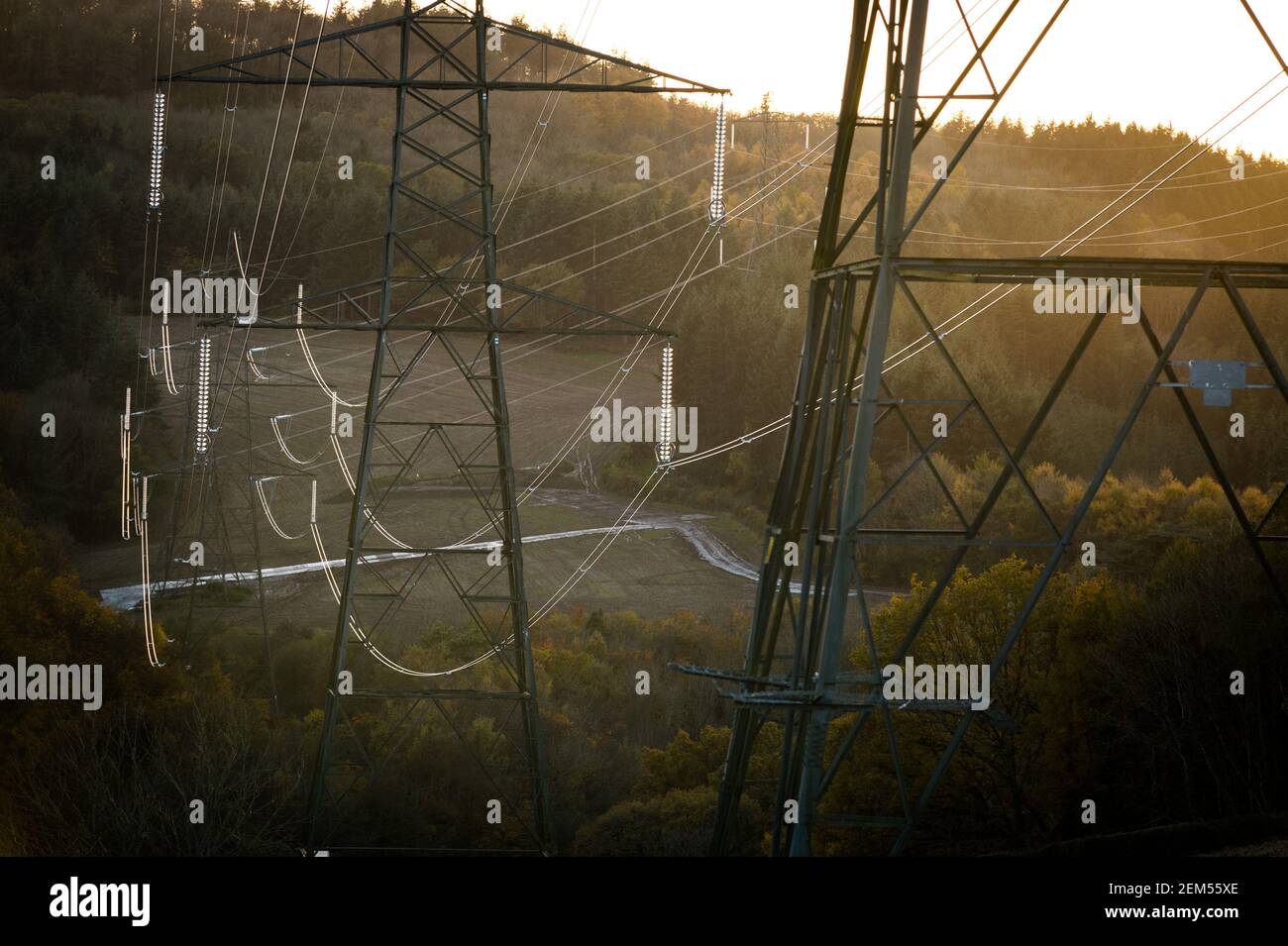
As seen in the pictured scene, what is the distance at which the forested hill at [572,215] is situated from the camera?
58812 millimetres

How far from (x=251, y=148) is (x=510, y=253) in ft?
68.9

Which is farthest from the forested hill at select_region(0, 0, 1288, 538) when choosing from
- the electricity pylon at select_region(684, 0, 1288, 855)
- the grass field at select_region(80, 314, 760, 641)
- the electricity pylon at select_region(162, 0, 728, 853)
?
the electricity pylon at select_region(684, 0, 1288, 855)

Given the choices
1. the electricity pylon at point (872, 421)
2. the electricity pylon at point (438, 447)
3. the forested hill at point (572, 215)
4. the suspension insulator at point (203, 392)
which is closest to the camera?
the electricity pylon at point (872, 421)

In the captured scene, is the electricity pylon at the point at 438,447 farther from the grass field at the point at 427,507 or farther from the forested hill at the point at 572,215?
the forested hill at the point at 572,215

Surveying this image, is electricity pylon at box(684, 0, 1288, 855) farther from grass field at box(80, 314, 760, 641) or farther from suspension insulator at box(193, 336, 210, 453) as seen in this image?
grass field at box(80, 314, 760, 641)

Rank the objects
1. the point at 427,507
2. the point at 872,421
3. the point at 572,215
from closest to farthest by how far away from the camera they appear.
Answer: the point at 872,421 → the point at 427,507 → the point at 572,215

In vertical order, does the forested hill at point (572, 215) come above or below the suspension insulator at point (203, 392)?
above

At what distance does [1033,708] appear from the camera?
99.1ft

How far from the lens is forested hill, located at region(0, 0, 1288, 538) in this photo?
58812 millimetres

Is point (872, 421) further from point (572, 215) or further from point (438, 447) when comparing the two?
point (572, 215)

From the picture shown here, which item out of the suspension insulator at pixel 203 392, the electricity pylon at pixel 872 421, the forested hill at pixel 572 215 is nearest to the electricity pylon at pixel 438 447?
the suspension insulator at pixel 203 392

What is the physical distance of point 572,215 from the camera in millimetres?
76312

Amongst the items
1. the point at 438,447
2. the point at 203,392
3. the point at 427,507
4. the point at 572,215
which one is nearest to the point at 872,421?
the point at 203,392
